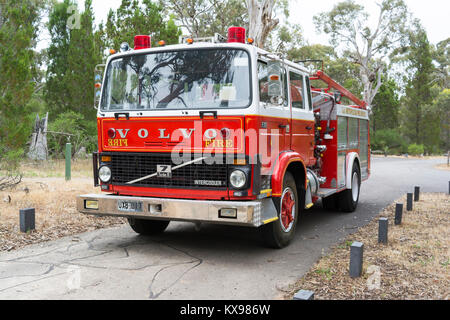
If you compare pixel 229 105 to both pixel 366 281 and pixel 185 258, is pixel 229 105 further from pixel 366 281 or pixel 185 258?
pixel 366 281

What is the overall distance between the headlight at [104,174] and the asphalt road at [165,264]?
0.94 m

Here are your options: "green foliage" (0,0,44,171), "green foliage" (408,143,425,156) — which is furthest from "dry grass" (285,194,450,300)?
"green foliage" (408,143,425,156)

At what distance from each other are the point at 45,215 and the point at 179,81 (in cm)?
369

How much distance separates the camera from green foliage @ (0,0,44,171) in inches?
390

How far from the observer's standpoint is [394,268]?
15.8 ft

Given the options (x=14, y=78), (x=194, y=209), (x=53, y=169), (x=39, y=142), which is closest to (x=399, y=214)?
(x=194, y=209)

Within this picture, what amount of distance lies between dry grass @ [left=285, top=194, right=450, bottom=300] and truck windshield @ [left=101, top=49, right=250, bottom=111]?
215 cm

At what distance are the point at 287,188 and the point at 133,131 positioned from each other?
2168 millimetres

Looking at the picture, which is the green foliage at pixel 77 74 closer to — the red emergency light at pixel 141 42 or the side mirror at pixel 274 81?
the red emergency light at pixel 141 42

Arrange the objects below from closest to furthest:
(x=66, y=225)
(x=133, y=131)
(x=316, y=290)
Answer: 1. (x=316, y=290)
2. (x=133, y=131)
3. (x=66, y=225)

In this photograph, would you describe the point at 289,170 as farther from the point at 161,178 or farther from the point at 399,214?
the point at 399,214

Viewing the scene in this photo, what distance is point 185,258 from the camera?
5430 mm
